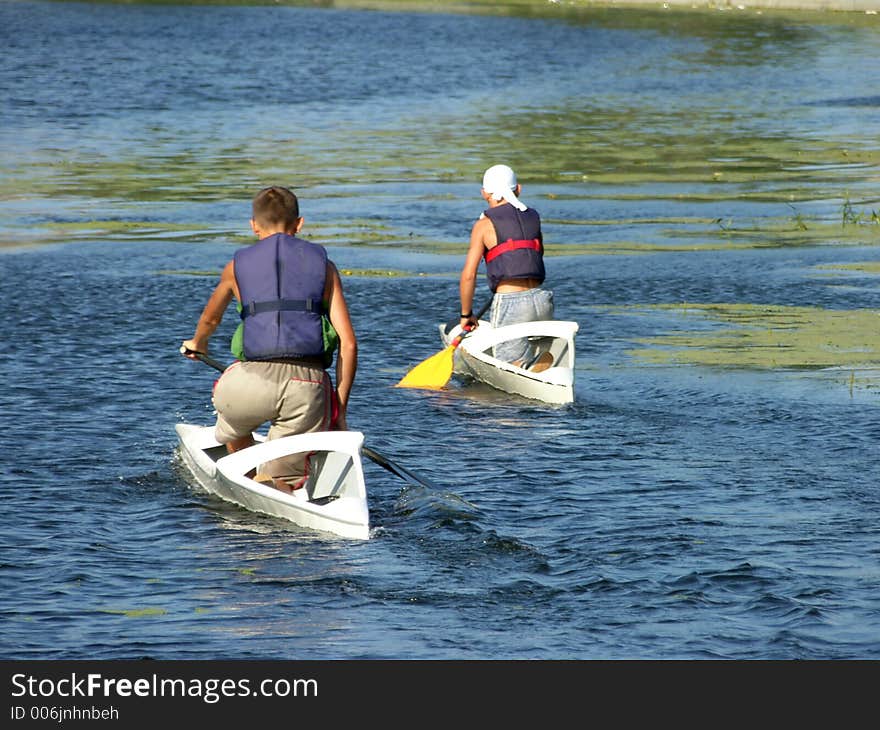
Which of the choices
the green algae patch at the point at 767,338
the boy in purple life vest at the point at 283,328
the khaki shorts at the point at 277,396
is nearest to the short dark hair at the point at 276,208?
the boy in purple life vest at the point at 283,328

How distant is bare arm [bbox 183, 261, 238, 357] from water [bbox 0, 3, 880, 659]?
1014 mm

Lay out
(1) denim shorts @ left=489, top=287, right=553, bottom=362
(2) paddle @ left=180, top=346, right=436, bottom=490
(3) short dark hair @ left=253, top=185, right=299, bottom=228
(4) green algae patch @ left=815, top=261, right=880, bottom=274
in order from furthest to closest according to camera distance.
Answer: (4) green algae patch @ left=815, top=261, right=880, bottom=274 < (1) denim shorts @ left=489, top=287, right=553, bottom=362 < (2) paddle @ left=180, top=346, right=436, bottom=490 < (3) short dark hair @ left=253, top=185, right=299, bottom=228

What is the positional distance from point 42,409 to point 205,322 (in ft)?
11.7

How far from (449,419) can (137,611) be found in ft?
16.1

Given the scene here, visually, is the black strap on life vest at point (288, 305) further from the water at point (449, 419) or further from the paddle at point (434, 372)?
the paddle at point (434, 372)

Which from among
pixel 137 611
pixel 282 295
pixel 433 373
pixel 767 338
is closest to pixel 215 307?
pixel 282 295

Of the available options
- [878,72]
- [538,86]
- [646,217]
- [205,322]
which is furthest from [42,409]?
[878,72]

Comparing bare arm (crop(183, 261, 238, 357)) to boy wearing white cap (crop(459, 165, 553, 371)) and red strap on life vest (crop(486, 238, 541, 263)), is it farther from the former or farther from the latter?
red strap on life vest (crop(486, 238, 541, 263))

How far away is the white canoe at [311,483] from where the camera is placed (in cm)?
912

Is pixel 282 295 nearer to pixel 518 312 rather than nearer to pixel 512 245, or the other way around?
pixel 512 245

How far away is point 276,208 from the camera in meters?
8.92

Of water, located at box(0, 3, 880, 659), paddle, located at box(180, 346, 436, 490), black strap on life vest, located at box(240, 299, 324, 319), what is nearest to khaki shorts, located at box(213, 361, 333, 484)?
black strap on life vest, located at box(240, 299, 324, 319)

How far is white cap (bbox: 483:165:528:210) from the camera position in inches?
511

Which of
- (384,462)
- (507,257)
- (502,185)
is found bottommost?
(384,462)
